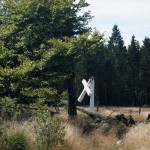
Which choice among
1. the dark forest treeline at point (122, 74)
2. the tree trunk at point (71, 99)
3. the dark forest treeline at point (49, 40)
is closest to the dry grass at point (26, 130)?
the dark forest treeline at point (49, 40)

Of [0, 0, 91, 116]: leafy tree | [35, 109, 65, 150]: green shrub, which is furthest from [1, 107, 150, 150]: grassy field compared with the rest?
[0, 0, 91, 116]: leafy tree

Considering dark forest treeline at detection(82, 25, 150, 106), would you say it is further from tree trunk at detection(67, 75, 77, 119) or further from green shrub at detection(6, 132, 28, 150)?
green shrub at detection(6, 132, 28, 150)

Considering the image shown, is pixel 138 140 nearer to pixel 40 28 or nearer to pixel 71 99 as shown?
pixel 71 99

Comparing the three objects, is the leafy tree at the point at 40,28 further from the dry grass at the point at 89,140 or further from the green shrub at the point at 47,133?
the green shrub at the point at 47,133

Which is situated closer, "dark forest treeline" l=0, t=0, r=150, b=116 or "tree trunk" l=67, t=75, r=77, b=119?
"dark forest treeline" l=0, t=0, r=150, b=116

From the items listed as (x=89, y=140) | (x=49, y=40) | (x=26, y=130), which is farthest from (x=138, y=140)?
(x=49, y=40)

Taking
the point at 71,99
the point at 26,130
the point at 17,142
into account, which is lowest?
the point at 17,142

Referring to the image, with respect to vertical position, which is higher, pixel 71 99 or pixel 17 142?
pixel 71 99

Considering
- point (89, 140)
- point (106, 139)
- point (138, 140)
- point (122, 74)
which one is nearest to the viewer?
point (138, 140)

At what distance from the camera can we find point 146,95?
75.2 metres

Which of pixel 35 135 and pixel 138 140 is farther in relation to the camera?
pixel 138 140

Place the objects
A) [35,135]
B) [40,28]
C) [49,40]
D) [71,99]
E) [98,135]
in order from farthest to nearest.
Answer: [71,99], [40,28], [49,40], [98,135], [35,135]

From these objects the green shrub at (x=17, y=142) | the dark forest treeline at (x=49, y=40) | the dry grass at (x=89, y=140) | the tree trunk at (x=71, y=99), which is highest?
the dark forest treeline at (x=49, y=40)

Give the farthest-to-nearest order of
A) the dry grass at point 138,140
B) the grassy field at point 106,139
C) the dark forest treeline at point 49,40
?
the dark forest treeline at point 49,40 < the dry grass at point 138,140 < the grassy field at point 106,139
